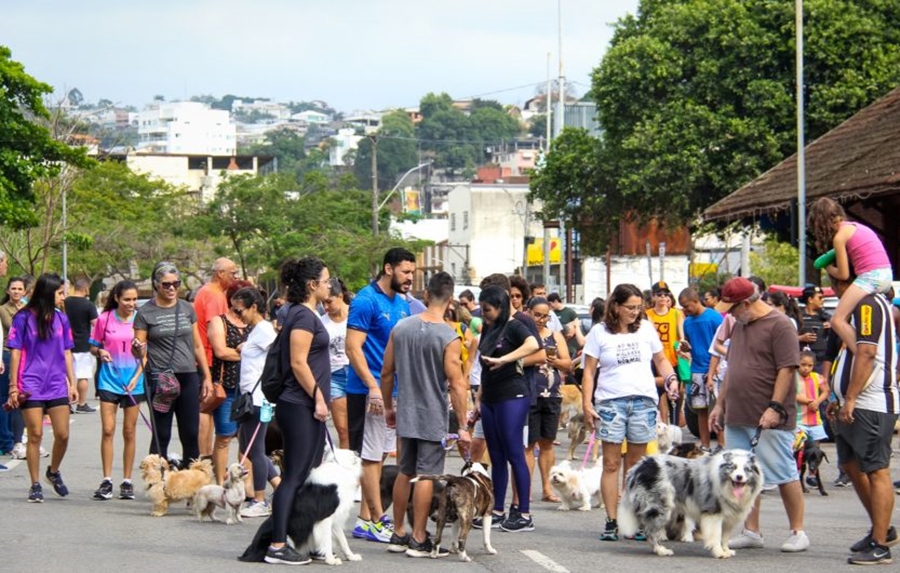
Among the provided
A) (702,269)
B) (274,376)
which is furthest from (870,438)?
(702,269)

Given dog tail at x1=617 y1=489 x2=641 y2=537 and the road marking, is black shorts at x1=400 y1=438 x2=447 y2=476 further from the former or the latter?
dog tail at x1=617 y1=489 x2=641 y2=537

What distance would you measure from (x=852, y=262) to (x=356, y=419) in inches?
148

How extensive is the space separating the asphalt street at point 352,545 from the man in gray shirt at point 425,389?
1.97ft

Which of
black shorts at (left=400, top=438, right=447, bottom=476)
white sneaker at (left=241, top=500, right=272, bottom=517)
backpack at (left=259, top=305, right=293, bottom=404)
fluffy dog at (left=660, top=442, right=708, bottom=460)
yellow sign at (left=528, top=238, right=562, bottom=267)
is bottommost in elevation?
white sneaker at (left=241, top=500, right=272, bottom=517)

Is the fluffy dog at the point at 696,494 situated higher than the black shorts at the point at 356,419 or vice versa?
the black shorts at the point at 356,419

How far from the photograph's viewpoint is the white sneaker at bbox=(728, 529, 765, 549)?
10.6m

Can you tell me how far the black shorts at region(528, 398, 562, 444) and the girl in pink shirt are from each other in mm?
4005

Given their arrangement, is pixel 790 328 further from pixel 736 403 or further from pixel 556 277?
pixel 556 277

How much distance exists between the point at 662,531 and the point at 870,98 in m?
30.5

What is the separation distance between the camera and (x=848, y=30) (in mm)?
38656

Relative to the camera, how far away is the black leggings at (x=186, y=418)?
1295 centimetres

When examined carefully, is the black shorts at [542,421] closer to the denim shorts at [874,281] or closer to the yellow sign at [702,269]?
the denim shorts at [874,281]

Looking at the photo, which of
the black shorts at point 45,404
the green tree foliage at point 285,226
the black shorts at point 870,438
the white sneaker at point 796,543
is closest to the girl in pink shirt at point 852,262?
the black shorts at point 870,438

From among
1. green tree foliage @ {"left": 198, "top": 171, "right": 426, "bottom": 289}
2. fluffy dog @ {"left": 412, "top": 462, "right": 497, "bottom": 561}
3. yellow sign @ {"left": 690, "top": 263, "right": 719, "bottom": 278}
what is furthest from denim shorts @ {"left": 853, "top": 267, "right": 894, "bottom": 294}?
green tree foliage @ {"left": 198, "top": 171, "right": 426, "bottom": 289}
